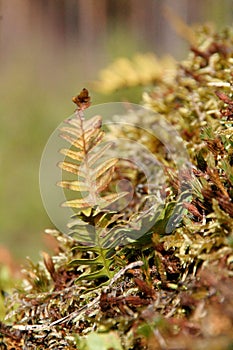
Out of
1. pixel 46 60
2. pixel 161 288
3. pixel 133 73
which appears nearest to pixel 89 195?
pixel 161 288

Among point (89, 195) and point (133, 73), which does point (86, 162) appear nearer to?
point (89, 195)

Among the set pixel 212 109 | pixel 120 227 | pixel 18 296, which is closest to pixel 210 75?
pixel 212 109

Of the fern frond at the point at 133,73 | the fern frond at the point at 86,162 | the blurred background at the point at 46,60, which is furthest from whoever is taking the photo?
the blurred background at the point at 46,60

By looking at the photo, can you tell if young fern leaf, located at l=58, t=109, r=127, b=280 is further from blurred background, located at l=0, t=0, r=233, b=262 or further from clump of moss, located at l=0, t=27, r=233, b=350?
blurred background, located at l=0, t=0, r=233, b=262

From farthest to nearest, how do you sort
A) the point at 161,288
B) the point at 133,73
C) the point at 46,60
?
1. the point at 46,60
2. the point at 133,73
3. the point at 161,288

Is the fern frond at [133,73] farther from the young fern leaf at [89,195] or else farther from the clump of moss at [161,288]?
the young fern leaf at [89,195]

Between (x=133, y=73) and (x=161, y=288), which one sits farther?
(x=133, y=73)

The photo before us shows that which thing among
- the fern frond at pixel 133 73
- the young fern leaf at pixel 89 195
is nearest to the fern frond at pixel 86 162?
the young fern leaf at pixel 89 195
